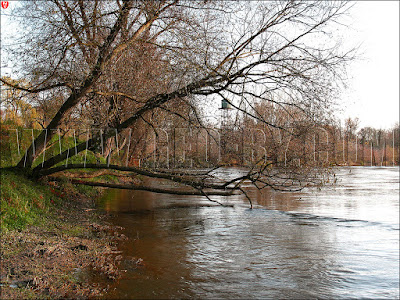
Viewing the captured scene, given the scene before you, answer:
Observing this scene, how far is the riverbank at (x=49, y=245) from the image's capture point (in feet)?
17.0

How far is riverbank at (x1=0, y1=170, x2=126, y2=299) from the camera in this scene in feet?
17.0

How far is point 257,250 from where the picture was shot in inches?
321

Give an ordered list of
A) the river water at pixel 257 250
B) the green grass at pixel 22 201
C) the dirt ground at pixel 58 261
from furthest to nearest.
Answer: the green grass at pixel 22 201 → the river water at pixel 257 250 → the dirt ground at pixel 58 261

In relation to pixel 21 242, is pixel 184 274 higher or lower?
lower

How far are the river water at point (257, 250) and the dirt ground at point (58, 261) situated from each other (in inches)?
12.1

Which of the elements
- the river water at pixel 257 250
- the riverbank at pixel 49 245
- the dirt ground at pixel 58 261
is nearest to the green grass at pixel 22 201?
the riverbank at pixel 49 245

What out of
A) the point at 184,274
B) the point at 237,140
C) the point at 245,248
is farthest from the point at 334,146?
the point at 184,274

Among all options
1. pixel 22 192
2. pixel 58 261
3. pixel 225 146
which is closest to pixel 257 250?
pixel 225 146

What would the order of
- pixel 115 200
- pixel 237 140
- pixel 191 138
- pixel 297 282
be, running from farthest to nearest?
pixel 115 200 → pixel 191 138 → pixel 237 140 → pixel 297 282

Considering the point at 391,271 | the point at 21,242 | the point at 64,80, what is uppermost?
the point at 64,80

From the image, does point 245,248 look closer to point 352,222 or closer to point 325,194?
point 352,222

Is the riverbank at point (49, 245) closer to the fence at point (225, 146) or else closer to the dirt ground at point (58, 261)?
the dirt ground at point (58, 261)

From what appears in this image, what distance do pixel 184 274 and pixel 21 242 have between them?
8.60 ft

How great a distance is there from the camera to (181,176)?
9.10 meters
